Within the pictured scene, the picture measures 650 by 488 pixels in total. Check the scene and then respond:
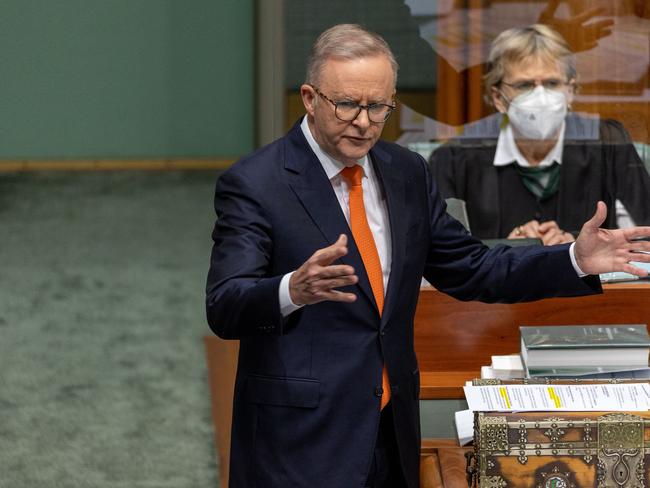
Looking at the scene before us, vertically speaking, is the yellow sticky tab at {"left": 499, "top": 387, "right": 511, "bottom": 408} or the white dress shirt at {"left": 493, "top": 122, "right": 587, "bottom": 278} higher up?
the white dress shirt at {"left": 493, "top": 122, "right": 587, "bottom": 278}

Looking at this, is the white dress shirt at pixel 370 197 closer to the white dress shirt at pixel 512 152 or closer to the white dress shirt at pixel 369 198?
the white dress shirt at pixel 369 198

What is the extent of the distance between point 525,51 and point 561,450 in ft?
6.28

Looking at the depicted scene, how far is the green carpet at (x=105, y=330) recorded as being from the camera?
4.24m

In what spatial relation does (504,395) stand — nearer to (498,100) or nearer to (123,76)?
(498,100)

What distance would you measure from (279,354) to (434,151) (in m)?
1.90

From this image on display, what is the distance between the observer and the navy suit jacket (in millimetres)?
2174

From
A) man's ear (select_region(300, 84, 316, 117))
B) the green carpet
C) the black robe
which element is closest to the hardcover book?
man's ear (select_region(300, 84, 316, 117))

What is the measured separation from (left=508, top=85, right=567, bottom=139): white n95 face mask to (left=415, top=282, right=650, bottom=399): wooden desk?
92cm

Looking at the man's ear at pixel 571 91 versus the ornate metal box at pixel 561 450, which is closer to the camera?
the ornate metal box at pixel 561 450

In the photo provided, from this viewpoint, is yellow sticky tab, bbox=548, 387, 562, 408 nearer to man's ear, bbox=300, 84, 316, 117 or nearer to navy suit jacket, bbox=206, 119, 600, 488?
navy suit jacket, bbox=206, 119, 600, 488

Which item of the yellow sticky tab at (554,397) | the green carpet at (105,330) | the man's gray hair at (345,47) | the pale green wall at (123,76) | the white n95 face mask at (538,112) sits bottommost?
the green carpet at (105,330)

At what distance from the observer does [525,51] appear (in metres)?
3.84

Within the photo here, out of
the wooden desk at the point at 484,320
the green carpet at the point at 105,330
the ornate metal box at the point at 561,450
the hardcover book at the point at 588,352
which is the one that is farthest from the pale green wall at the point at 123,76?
the ornate metal box at the point at 561,450

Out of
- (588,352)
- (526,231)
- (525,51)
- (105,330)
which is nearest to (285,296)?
(588,352)
